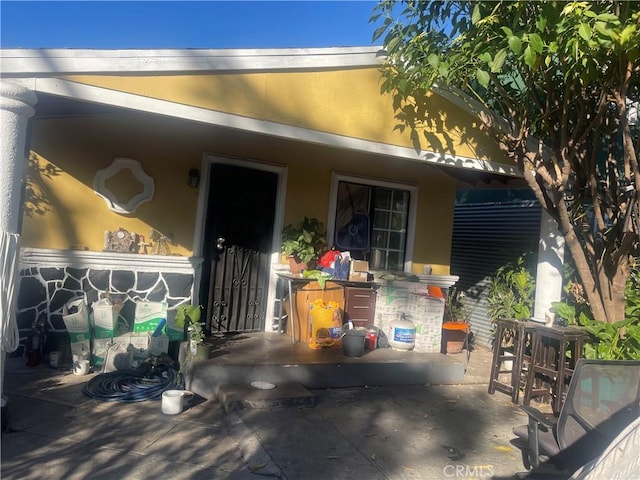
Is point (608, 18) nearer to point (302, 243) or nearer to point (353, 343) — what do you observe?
point (353, 343)

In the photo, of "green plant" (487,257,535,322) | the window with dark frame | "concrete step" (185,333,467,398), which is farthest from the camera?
"green plant" (487,257,535,322)

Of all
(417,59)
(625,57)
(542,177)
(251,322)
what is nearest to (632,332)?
(542,177)

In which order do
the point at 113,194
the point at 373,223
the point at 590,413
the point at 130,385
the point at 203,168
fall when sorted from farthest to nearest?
the point at 373,223 < the point at 203,168 < the point at 113,194 < the point at 130,385 < the point at 590,413

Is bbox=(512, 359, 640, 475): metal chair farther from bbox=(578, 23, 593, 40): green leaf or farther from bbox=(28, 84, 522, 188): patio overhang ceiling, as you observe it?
bbox=(28, 84, 522, 188): patio overhang ceiling

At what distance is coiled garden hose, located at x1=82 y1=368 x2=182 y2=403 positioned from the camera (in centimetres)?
444

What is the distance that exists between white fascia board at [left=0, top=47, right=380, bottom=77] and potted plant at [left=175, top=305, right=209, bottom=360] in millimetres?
2541

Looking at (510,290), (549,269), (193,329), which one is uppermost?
(549,269)

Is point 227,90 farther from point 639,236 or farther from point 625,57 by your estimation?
point 639,236

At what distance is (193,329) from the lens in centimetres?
497

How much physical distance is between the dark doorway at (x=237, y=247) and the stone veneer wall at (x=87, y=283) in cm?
45

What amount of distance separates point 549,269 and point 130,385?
5122mm

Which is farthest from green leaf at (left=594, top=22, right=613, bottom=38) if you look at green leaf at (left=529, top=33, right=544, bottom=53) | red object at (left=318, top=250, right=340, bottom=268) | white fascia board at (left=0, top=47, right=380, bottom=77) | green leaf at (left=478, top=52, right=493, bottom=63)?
red object at (left=318, top=250, right=340, bottom=268)

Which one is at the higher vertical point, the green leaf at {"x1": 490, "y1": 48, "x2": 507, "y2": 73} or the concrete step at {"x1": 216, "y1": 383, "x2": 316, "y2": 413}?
the green leaf at {"x1": 490, "y1": 48, "x2": 507, "y2": 73}

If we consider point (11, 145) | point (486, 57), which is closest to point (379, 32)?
point (486, 57)
